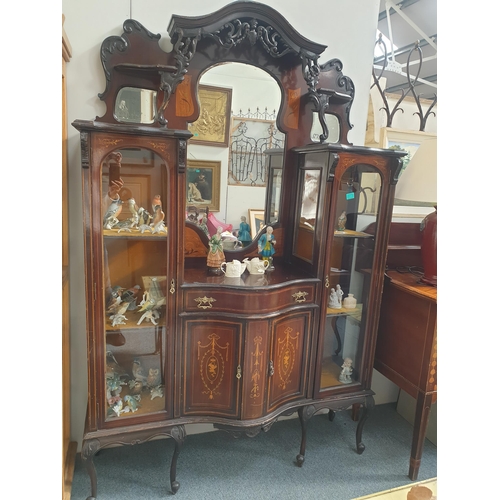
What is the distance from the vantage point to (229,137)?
1.91 m

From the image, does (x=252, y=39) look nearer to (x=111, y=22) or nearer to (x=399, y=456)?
(x=111, y=22)

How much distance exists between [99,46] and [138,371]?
1.48 meters

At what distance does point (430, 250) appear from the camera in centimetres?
196

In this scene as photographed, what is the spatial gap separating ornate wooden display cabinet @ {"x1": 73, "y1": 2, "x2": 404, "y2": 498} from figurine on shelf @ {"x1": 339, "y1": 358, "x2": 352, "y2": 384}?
0.04 m

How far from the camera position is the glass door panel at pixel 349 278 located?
1948 mm

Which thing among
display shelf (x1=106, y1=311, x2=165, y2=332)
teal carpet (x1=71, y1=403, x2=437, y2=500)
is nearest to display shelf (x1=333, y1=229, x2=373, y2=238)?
display shelf (x1=106, y1=311, x2=165, y2=332)

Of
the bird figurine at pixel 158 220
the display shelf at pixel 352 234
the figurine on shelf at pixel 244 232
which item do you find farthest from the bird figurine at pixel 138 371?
the display shelf at pixel 352 234

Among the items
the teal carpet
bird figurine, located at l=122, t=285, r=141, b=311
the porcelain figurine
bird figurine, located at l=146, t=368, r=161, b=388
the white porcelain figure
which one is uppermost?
bird figurine, located at l=122, t=285, r=141, b=311

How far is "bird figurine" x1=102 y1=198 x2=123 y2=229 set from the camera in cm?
156

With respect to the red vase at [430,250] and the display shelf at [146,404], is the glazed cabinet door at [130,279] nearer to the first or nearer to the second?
the display shelf at [146,404]

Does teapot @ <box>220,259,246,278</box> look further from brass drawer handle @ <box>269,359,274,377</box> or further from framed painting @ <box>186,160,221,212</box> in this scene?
brass drawer handle @ <box>269,359,274,377</box>

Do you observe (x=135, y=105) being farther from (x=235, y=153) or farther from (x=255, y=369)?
(x=255, y=369)

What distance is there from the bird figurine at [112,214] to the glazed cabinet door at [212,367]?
0.51 metres

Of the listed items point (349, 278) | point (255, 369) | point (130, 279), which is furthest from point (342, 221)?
point (130, 279)
